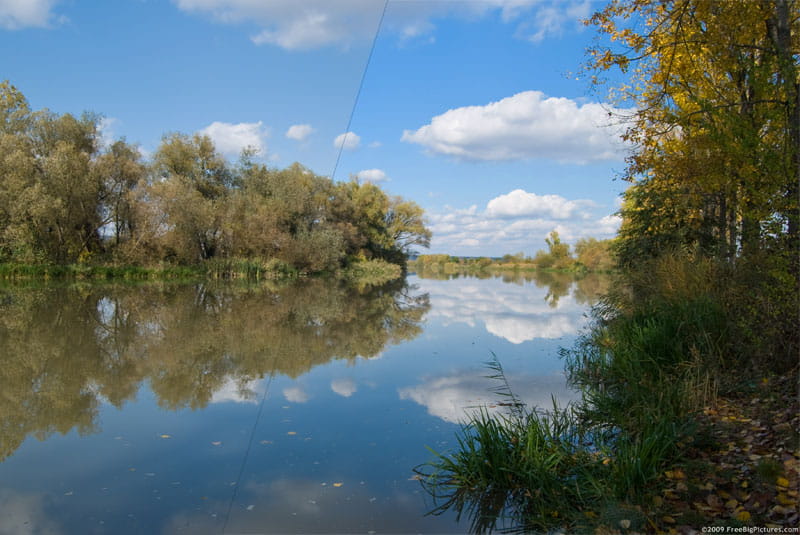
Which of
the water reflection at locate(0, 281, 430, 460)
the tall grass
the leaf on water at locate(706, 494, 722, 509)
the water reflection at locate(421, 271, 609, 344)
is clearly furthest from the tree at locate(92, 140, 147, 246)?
the leaf on water at locate(706, 494, 722, 509)

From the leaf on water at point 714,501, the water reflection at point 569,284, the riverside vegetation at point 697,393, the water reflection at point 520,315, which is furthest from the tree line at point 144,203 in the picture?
the leaf on water at point 714,501

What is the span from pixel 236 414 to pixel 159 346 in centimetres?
427

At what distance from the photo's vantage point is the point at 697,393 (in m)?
4.84

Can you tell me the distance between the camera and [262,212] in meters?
31.0

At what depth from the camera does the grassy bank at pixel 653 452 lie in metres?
3.08

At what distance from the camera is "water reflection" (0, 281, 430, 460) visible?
5.90 meters

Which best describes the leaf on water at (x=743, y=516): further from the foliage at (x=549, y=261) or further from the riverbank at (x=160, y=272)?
the foliage at (x=549, y=261)

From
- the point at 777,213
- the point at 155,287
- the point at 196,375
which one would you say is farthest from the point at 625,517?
the point at 155,287

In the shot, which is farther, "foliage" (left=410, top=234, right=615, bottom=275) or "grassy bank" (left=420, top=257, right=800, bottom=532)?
"foliage" (left=410, top=234, right=615, bottom=275)

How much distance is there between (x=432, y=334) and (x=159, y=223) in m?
21.8

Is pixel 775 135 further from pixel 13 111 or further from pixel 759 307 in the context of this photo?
pixel 13 111

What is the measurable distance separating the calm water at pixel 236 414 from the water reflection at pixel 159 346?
4 cm

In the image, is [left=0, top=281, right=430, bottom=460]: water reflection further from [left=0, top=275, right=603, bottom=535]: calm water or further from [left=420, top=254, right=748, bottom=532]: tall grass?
[left=420, top=254, right=748, bottom=532]: tall grass

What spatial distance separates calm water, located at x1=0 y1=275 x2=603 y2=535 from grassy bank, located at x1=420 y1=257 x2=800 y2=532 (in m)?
0.52
